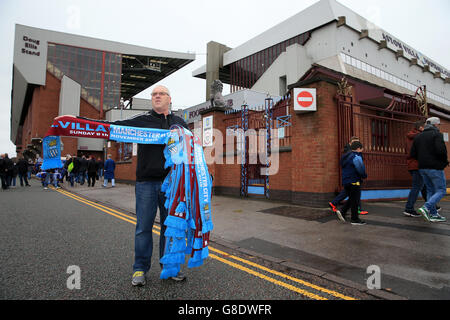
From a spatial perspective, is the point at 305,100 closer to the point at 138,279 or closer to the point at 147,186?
the point at 147,186

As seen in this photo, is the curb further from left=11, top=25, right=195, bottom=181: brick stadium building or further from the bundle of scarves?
left=11, top=25, right=195, bottom=181: brick stadium building

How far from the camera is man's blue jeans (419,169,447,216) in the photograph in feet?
16.8

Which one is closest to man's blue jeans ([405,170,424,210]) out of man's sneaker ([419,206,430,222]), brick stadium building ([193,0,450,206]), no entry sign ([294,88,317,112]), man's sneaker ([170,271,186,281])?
man's sneaker ([419,206,430,222])

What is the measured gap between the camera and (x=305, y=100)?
7.07 metres

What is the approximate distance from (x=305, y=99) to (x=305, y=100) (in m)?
0.03

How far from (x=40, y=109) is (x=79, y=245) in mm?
39876

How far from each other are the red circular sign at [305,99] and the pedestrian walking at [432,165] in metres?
2.69

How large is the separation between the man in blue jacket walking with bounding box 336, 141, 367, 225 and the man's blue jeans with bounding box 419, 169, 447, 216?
1325 millimetres

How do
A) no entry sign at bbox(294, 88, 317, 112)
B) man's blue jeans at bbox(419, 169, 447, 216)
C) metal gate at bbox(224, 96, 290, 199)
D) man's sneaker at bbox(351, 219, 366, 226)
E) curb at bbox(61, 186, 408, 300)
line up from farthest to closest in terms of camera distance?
1. metal gate at bbox(224, 96, 290, 199)
2. no entry sign at bbox(294, 88, 317, 112)
3. man's sneaker at bbox(351, 219, 366, 226)
4. man's blue jeans at bbox(419, 169, 447, 216)
5. curb at bbox(61, 186, 408, 300)

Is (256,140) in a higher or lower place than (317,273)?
higher

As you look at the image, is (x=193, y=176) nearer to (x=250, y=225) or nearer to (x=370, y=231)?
(x=250, y=225)

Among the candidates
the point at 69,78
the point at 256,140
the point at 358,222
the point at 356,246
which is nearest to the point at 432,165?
the point at 358,222

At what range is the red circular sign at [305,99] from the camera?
7059 mm
